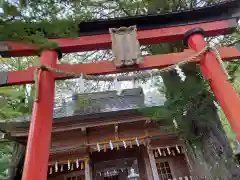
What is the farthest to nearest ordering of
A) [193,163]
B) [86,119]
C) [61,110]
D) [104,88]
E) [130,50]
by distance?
[104,88]
[61,110]
[86,119]
[193,163]
[130,50]

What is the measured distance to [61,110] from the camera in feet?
26.3

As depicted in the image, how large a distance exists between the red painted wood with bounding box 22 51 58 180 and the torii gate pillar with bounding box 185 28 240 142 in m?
2.82

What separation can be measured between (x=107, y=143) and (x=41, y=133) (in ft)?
13.1

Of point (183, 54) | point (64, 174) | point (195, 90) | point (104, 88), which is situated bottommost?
point (64, 174)

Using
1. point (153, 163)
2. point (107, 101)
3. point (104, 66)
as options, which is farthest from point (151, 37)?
point (107, 101)

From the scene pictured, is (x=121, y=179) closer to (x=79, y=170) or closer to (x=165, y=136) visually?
(x=79, y=170)

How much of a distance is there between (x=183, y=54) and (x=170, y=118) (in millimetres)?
1640

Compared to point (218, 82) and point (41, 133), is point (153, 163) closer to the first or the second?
point (218, 82)

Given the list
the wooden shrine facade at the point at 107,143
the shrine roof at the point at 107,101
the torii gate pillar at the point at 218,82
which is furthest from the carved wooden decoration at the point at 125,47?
the shrine roof at the point at 107,101

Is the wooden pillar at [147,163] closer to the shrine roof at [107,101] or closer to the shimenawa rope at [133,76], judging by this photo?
the shrine roof at [107,101]

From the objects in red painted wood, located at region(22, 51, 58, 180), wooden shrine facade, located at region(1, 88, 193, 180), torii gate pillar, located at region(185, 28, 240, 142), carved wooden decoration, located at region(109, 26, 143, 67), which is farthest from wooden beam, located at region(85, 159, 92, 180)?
torii gate pillar, located at region(185, 28, 240, 142)

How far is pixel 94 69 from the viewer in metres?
3.99

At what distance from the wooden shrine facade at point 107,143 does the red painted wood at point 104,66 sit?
2.81 meters

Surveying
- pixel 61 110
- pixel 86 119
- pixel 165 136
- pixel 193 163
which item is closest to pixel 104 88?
pixel 61 110
